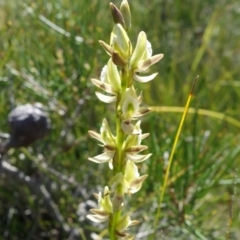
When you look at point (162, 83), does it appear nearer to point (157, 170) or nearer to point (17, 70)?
point (17, 70)

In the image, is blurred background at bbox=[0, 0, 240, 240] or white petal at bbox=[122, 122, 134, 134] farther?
blurred background at bbox=[0, 0, 240, 240]

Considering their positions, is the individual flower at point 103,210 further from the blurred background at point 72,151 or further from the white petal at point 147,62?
the blurred background at point 72,151

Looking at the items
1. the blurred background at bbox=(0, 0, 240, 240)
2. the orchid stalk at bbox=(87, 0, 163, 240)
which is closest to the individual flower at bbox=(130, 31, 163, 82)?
the orchid stalk at bbox=(87, 0, 163, 240)

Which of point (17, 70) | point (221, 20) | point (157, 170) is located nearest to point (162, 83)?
point (221, 20)

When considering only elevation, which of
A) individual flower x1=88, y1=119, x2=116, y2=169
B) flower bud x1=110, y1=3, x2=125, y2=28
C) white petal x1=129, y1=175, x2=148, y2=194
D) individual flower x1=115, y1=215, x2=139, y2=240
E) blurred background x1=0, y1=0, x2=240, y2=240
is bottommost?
blurred background x1=0, y1=0, x2=240, y2=240

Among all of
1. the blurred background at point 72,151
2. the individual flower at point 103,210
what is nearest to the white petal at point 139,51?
the individual flower at point 103,210

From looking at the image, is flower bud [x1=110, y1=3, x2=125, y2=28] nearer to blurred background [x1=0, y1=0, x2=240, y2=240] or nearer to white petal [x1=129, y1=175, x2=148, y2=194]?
white petal [x1=129, y1=175, x2=148, y2=194]

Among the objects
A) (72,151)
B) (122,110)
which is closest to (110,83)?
(122,110)

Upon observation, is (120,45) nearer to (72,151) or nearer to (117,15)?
(117,15)
